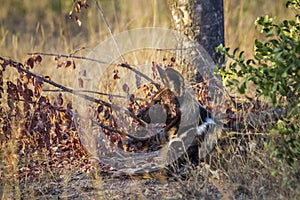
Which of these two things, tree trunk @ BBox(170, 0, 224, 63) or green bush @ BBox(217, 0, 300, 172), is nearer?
green bush @ BBox(217, 0, 300, 172)

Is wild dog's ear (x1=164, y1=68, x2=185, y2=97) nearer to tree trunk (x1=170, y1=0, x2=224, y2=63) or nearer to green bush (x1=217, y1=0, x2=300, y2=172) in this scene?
tree trunk (x1=170, y1=0, x2=224, y2=63)

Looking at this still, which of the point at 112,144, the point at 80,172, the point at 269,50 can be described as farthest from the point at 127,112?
the point at 269,50

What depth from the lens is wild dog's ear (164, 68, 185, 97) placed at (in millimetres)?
4188

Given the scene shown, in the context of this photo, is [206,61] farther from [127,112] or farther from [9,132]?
[9,132]

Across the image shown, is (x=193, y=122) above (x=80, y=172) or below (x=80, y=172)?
above

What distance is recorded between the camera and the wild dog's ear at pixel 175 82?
4188 millimetres

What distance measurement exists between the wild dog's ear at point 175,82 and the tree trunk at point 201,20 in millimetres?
606

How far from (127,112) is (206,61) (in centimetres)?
96

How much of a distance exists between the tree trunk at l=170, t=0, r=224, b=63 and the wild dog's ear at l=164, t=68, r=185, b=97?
61cm

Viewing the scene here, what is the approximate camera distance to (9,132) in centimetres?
423

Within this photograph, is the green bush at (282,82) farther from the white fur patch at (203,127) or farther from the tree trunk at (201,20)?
the tree trunk at (201,20)

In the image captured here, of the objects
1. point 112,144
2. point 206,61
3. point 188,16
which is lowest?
point 112,144

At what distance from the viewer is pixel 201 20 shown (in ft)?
15.3

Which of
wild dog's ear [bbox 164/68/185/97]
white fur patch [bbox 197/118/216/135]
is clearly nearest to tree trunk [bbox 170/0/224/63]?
wild dog's ear [bbox 164/68/185/97]
